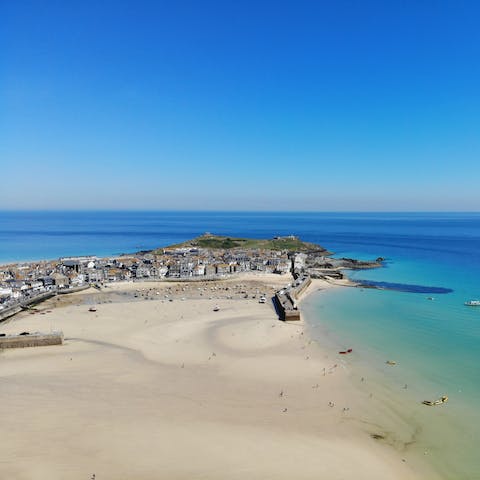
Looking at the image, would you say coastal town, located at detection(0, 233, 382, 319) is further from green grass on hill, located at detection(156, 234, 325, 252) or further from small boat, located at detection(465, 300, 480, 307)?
small boat, located at detection(465, 300, 480, 307)

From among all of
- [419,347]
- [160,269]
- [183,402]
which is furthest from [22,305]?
[419,347]

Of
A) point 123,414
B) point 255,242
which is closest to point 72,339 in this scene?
point 123,414

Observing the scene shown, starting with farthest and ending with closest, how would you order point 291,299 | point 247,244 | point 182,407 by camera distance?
point 247,244 < point 291,299 < point 182,407

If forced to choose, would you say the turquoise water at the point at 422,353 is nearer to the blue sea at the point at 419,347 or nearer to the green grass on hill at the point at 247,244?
the blue sea at the point at 419,347

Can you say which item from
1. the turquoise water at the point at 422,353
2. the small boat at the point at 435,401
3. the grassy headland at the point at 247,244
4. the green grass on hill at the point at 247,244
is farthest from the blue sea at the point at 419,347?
the green grass on hill at the point at 247,244

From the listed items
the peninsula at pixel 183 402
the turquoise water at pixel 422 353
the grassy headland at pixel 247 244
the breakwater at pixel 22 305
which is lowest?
the breakwater at pixel 22 305

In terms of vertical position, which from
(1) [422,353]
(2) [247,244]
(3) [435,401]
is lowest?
(3) [435,401]

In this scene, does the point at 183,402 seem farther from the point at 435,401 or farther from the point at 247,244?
the point at 247,244
